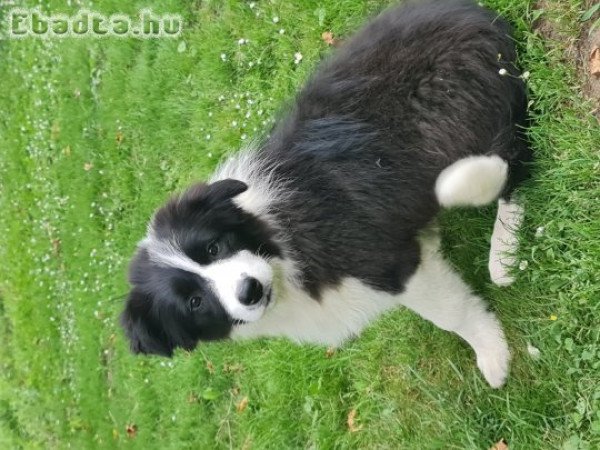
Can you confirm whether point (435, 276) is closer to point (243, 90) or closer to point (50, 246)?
point (243, 90)

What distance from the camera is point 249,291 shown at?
2.61 m

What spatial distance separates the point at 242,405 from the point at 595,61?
10.9 ft

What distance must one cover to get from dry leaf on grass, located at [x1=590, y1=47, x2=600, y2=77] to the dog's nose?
1858 millimetres

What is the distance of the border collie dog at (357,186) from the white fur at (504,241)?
22cm

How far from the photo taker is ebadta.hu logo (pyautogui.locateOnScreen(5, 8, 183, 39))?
18.6ft

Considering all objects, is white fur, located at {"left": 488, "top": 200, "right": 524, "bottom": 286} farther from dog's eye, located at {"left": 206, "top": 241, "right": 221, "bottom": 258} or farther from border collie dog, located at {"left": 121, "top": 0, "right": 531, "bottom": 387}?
dog's eye, located at {"left": 206, "top": 241, "right": 221, "bottom": 258}

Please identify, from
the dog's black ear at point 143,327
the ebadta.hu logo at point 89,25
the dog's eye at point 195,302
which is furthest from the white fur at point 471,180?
the ebadta.hu logo at point 89,25

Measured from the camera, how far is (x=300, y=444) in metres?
4.12

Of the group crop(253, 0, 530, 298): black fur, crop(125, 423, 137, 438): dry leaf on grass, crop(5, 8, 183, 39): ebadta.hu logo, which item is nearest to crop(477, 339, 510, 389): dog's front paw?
crop(253, 0, 530, 298): black fur

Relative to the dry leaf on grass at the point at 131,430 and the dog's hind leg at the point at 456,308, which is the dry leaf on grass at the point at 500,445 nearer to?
the dog's hind leg at the point at 456,308

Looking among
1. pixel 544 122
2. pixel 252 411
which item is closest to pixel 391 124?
pixel 544 122

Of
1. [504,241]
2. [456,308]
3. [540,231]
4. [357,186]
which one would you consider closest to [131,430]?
[456,308]

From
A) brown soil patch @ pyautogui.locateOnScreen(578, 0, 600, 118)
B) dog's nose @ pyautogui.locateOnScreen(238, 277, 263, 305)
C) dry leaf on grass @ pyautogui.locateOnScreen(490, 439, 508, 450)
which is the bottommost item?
dry leaf on grass @ pyautogui.locateOnScreen(490, 439, 508, 450)

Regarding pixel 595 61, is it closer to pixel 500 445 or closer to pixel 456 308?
pixel 456 308
